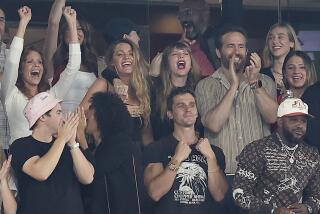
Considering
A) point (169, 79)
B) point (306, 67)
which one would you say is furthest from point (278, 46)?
point (169, 79)

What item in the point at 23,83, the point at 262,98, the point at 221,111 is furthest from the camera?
the point at 262,98

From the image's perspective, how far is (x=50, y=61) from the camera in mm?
10602

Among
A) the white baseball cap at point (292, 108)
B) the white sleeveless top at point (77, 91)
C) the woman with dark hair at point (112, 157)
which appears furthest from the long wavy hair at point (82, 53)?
the white baseball cap at point (292, 108)

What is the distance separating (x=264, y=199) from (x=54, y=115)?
1.96 metres

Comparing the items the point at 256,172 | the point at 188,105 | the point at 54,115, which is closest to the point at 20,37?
the point at 54,115

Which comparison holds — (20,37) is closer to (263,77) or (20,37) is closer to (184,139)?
(184,139)

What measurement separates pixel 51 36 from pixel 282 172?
2.60 meters

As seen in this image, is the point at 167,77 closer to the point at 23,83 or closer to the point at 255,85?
the point at 255,85

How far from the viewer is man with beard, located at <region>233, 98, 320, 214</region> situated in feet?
31.9

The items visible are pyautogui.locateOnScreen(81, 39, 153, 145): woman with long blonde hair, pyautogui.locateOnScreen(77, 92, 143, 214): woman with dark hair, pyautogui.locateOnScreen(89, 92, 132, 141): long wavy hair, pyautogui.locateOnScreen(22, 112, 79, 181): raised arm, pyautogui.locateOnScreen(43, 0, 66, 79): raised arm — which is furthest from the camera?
pyautogui.locateOnScreen(43, 0, 66, 79): raised arm

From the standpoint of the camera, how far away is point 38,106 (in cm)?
930

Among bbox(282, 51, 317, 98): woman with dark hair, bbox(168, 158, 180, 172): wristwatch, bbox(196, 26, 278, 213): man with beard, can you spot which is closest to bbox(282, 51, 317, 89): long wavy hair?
bbox(282, 51, 317, 98): woman with dark hair

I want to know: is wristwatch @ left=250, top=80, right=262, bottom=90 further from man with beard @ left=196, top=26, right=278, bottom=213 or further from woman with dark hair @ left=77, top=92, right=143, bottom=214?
woman with dark hair @ left=77, top=92, right=143, bottom=214

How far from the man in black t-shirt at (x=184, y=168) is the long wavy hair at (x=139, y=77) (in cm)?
29
